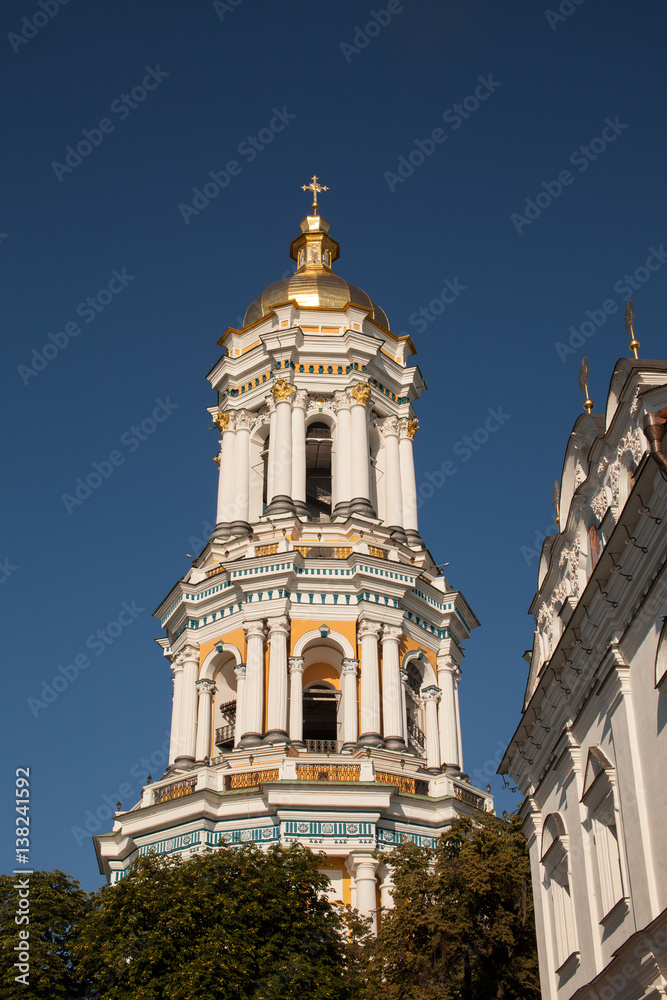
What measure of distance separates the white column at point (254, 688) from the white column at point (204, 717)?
5.97 feet

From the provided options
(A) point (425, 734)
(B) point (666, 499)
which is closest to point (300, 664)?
(A) point (425, 734)

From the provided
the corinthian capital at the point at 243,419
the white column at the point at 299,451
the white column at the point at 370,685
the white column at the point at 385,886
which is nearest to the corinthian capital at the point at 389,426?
the white column at the point at 299,451

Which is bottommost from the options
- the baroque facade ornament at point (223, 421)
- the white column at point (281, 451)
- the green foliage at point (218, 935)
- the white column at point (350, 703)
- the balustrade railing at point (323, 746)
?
the green foliage at point (218, 935)

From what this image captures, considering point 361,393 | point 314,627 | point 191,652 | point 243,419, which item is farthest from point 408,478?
point 191,652

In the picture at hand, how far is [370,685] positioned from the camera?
95.6 ft

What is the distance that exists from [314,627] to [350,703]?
2077mm

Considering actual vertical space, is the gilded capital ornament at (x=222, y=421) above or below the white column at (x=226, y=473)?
above

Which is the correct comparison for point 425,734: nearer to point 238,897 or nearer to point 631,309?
point 238,897

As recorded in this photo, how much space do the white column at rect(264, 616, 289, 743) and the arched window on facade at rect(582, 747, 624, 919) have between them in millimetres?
12282

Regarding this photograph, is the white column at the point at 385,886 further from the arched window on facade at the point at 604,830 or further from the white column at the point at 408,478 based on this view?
the arched window on facade at the point at 604,830

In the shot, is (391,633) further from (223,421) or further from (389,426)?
(223,421)

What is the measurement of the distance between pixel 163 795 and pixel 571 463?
45.3 ft

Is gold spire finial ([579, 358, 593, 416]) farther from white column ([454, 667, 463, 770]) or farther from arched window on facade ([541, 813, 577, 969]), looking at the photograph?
white column ([454, 667, 463, 770])

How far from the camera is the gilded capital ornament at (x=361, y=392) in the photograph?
3438 cm
